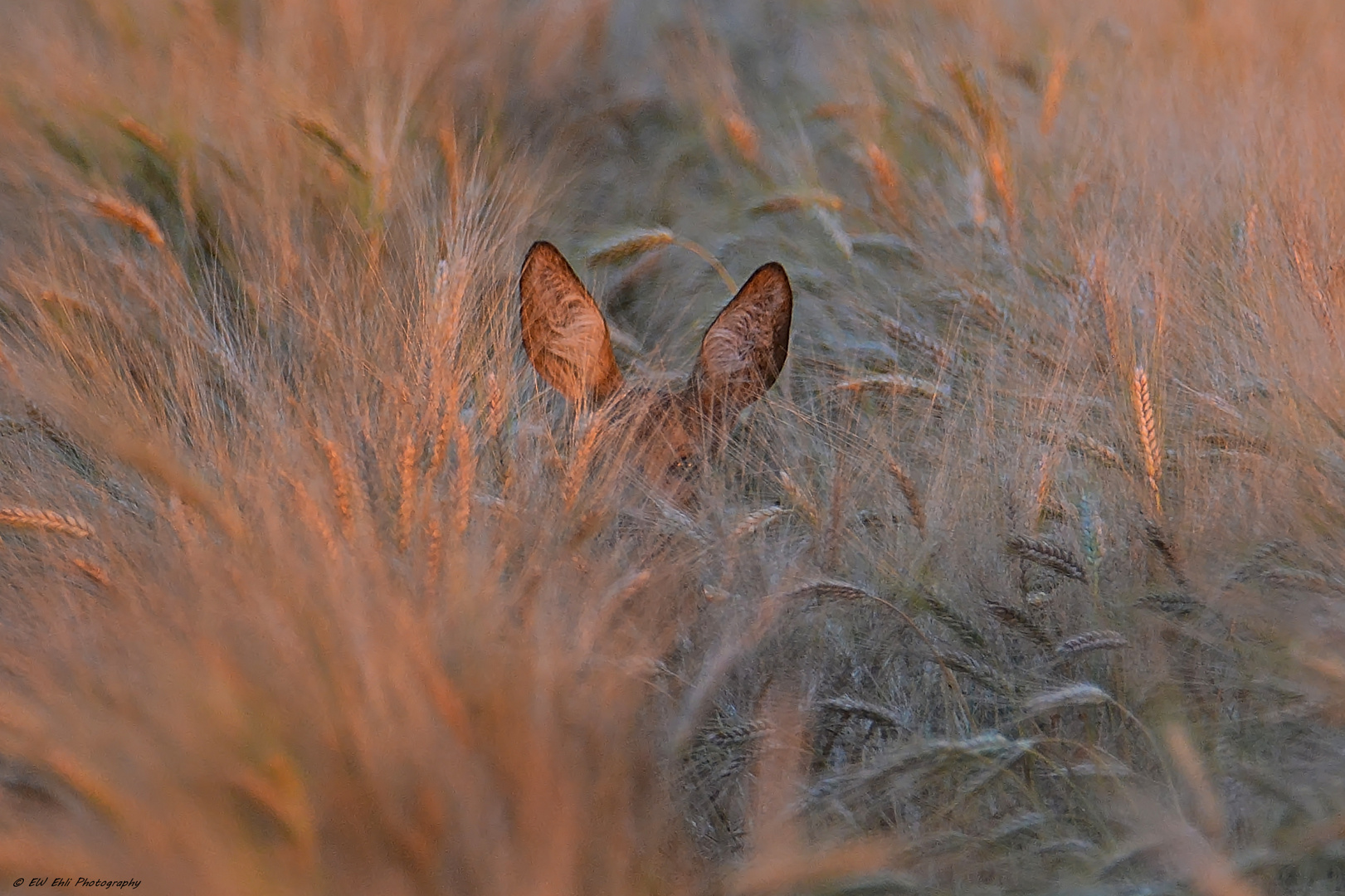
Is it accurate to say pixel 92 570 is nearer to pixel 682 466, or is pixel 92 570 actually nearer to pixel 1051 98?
pixel 682 466

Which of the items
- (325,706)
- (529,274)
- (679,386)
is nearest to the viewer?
(325,706)

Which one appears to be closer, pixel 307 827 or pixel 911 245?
pixel 307 827

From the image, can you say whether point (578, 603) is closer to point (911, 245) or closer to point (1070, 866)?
point (1070, 866)

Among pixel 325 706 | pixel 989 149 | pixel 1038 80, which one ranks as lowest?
pixel 325 706

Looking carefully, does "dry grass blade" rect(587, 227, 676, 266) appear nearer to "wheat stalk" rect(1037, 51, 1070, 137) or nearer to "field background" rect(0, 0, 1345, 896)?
"field background" rect(0, 0, 1345, 896)

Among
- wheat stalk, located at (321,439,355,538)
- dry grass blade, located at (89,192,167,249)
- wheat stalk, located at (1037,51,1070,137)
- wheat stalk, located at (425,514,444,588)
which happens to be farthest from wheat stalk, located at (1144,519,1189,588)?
dry grass blade, located at (89,192,167,249)

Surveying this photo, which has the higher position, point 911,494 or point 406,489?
point 406,489

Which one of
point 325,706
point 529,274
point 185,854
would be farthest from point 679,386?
point 185,854

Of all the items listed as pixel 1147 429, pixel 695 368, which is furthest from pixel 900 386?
pixel 1147 429
